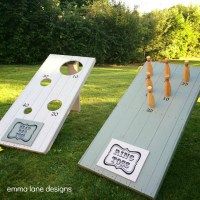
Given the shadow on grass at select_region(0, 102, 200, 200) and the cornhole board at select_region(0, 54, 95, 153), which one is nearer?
the shadow on grass at select_region(0, 102, 200, 200)

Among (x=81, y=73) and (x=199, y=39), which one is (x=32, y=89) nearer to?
(x=81, y=73)

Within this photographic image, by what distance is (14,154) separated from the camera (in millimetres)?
5527

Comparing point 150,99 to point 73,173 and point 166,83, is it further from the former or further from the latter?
point 73,173

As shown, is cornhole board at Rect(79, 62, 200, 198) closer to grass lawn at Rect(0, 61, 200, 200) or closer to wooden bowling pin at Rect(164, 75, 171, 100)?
wooden bowling pin at Rect(164, 75, 171, 100)

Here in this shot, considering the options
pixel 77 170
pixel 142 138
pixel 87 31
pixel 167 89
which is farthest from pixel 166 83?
pixel 87 31

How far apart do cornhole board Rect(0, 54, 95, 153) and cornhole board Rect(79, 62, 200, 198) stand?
36.0 inches

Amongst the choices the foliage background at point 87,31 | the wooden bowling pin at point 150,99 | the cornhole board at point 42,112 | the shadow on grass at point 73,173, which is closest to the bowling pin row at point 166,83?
the wooden bowling pin at point 150,99

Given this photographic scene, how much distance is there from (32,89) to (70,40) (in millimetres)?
11196

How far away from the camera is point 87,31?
17.8m

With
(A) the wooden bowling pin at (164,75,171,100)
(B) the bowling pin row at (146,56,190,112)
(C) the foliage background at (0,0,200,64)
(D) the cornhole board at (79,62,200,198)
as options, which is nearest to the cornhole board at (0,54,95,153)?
(D) the cornhole board at (79,62,200,198)

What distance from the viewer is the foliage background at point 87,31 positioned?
16703 millimetres

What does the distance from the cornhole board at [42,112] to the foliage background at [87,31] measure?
1018 centimetres

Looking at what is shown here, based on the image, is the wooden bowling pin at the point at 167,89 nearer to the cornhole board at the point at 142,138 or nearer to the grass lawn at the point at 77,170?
the cornhole board at the point at 142,138

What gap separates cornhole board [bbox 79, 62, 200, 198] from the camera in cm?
453
